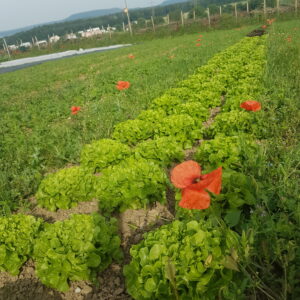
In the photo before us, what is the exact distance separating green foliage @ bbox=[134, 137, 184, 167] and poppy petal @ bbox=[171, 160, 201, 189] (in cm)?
192

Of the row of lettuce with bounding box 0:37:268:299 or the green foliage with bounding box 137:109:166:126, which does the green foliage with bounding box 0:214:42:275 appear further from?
the green foliage with bounding box 137:109:166:126

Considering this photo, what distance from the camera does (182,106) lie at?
5.43m

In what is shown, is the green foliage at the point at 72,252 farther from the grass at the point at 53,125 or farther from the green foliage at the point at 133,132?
the green foliage at the point at 133,132

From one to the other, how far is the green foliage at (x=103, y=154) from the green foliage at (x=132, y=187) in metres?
0.67

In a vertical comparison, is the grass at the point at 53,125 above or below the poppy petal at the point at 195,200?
below

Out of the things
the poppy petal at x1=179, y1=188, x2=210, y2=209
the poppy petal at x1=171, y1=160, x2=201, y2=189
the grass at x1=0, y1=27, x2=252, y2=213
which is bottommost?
the grass at x1=0, y1=27, x2=252, y2=213

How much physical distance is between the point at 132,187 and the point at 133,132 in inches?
69.8

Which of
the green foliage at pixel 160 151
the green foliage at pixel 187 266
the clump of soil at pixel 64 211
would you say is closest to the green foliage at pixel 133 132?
the green foliage at pixel 160 151

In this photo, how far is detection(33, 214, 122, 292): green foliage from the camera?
231 centimetres

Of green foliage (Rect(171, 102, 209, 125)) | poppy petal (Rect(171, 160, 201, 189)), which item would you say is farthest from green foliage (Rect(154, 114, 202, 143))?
poppy petal (Rect(171, 160, 201, 189))

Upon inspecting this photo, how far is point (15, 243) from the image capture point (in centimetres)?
262

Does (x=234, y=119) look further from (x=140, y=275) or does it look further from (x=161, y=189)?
(x=140, y=275)

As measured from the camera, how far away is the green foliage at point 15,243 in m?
2.61

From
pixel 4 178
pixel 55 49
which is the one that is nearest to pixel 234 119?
pixel 4 178
